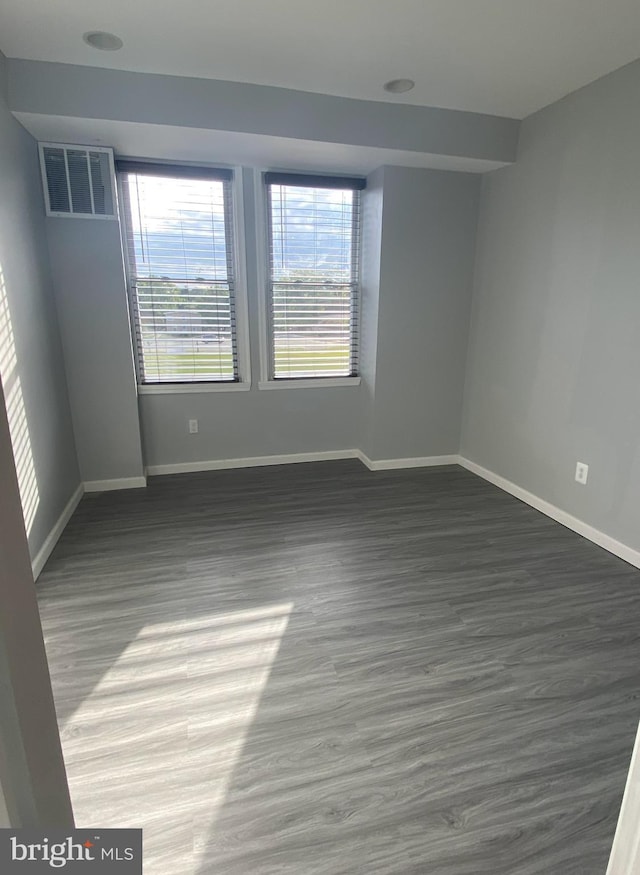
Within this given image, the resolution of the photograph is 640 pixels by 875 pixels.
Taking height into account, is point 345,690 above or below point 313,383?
below

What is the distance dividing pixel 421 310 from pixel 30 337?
276 cm

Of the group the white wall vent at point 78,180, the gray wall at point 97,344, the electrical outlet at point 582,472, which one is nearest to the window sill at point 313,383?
the gray wall at point 97,344

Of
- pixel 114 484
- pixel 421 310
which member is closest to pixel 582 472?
pixel 421 310

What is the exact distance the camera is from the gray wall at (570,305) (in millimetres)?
2545

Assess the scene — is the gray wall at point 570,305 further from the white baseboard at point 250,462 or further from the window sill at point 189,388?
the window sill at point 189,388

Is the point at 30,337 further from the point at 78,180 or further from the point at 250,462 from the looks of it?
the point at 250,462

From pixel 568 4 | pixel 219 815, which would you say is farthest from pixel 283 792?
pixel 568 4

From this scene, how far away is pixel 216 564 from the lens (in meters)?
2.57

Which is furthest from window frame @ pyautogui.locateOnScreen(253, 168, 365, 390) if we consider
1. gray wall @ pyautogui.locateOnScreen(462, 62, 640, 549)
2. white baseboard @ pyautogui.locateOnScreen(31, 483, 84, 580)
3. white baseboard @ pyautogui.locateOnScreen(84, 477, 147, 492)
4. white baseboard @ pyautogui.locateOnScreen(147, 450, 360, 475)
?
white baseboard @ pyautogui.locateOnScreen(31, 483, 84, 580)

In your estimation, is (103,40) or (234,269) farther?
(234,269)

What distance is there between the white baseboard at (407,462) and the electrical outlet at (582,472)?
4.42ft

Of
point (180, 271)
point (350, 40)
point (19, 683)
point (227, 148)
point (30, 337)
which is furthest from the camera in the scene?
point (180, 271)

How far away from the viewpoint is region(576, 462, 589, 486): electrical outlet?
→ 9.44ft

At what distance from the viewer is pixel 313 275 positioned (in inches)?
151
